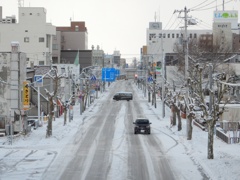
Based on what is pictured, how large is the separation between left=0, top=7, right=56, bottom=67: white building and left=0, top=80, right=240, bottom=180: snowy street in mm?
45981

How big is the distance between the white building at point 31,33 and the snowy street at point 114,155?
46.0 metres

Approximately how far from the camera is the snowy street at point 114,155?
23.0 m

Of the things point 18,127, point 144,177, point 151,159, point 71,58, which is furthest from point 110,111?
point 71,58

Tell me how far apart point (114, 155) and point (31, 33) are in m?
63.2

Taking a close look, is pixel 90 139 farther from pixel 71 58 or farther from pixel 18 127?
pixel 71 58

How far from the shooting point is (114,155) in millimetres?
28531

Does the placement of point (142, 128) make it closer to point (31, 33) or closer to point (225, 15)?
point (31, 33)

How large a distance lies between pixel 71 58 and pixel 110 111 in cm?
6337

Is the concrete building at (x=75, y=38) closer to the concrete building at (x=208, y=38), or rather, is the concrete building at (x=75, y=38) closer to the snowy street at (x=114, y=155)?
the concrete building at (x=208, y=38)

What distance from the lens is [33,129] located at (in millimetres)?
42750

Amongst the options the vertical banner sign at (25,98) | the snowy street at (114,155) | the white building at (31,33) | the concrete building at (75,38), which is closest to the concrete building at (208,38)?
the concrete building at (75,38)

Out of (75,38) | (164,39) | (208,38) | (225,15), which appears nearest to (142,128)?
(75,38)

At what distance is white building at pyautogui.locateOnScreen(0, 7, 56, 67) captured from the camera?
288ft

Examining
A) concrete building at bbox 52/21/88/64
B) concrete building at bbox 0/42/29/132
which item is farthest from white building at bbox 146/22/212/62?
concrete building at bbox 0/42/29/132
